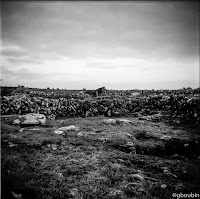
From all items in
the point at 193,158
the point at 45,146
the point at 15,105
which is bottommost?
the point at 193,158

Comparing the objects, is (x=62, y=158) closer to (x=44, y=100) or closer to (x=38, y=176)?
(x=38, y=176)

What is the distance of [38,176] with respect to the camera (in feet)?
23.5

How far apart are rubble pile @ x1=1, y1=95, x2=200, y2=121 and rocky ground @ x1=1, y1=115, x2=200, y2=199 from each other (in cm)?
701

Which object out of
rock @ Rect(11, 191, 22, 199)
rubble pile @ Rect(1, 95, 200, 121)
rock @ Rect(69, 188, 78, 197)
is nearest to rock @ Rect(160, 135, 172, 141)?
rubble pile @ Rect(1, 95, 200, 121)

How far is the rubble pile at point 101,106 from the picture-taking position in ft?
63.3

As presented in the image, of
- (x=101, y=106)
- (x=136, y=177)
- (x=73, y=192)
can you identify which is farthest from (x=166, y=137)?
(x=101, y=106)

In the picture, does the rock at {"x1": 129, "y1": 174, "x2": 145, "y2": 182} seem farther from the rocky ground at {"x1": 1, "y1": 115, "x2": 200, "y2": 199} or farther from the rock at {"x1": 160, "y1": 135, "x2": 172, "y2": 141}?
the rock at {"x1": 160, "y1": 135, "x2": 172, "y2": 141}

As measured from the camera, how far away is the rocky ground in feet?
21.6

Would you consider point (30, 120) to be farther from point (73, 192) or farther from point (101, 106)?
point (101, 106)

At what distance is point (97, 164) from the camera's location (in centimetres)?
877

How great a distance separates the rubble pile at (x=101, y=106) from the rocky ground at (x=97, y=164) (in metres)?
7.01

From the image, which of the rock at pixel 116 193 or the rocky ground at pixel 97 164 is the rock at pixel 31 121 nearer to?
the rocky ground at pixel 97 164

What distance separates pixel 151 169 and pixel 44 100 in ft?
54.3

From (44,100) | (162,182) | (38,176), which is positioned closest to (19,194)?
(38,176)
